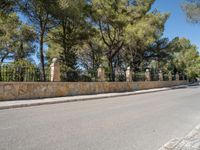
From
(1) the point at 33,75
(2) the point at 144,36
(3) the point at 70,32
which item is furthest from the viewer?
(2) the point at 144,36

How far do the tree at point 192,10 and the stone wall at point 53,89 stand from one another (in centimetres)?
962

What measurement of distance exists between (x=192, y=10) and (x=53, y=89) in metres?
10.1

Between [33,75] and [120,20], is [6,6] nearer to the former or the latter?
[33,75]

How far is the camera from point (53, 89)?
17094 millimetres

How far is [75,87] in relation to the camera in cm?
1930

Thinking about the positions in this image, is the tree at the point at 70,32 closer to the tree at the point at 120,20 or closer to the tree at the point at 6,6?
the tree at the point at 120,20

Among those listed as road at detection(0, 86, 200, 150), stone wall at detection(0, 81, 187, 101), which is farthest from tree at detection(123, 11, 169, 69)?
road at detection(0, 86, 200, 150)

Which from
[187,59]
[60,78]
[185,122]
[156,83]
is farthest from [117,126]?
[187,59]

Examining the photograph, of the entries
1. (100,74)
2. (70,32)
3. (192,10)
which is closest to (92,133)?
(192,10)

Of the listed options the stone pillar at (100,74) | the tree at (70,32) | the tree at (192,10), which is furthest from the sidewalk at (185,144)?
the tree at (70,32)

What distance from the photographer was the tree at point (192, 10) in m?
11.7

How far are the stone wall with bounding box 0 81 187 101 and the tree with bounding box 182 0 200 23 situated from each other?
Answer: 9.62 meters

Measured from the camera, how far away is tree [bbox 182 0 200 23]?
460 inches

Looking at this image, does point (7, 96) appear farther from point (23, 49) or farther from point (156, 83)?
→ point (156, 83)
